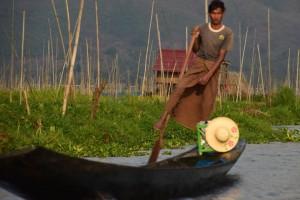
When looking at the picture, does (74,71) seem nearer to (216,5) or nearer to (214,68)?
(214,68)

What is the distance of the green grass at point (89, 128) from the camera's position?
11.2m

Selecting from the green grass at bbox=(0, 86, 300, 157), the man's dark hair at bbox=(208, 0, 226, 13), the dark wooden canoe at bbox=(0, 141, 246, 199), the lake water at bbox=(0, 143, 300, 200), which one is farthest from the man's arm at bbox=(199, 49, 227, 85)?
the green grass at bbox=(0, 86, 300, 157)

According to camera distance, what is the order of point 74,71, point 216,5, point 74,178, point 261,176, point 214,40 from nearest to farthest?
1. point 74,178
2. point 216,5
3. point 214,40
4. point 261,176
5. point 74,71

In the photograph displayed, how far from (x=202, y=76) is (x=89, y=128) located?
4.52 meters

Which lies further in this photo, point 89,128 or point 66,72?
point 66,72

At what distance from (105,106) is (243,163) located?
5.36 meters

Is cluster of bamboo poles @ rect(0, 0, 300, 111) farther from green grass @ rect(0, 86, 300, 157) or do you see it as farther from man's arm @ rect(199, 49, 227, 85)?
man's arm @ rect(199, 49, 227, 85)

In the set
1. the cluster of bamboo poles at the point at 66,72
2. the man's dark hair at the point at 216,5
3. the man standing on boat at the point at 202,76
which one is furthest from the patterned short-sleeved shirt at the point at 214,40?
the cluster of bamboo poles at the point at 66,72

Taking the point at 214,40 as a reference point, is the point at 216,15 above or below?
above

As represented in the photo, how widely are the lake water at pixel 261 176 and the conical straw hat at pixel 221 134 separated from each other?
57cm

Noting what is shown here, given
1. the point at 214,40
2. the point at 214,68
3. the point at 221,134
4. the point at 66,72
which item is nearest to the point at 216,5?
the point at 214,40

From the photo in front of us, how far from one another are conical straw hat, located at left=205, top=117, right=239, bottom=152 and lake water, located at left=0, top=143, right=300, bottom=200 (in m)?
0.57

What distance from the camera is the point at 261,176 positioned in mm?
9336

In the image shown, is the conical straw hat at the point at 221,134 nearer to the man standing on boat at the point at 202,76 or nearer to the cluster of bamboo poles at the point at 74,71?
the man standing on boat at the point at 202,76
